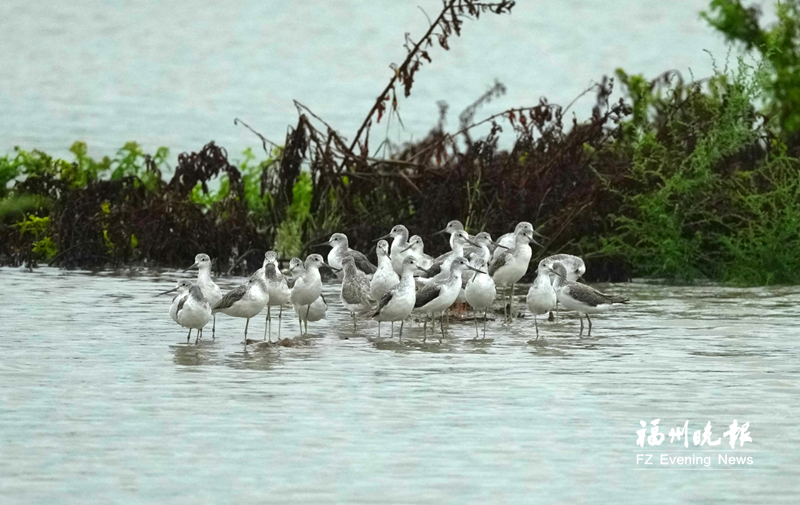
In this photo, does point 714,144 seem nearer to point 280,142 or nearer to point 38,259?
point 38,259

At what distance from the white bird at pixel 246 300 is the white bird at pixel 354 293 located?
1601mm

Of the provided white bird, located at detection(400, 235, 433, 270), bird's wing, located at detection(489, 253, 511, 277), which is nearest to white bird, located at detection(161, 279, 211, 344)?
bird's wing, located at detection(489, 253, 511, 277)

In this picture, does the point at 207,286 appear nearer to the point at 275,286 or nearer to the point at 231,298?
the point at 275,286

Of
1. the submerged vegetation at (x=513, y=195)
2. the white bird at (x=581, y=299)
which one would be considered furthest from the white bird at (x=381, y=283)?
the submerged vegetation at (x=513, y=195)

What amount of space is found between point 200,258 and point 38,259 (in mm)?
8434

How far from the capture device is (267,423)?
9.84 m

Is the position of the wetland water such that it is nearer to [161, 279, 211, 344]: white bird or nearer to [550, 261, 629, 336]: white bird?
[161, 279, 211, 344]: white bird

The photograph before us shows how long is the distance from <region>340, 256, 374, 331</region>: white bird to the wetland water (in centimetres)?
25

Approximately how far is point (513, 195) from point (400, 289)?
717cm

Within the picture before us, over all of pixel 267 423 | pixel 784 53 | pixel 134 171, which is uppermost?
pixel 784 53

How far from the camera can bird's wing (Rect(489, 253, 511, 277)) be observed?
1691 centimetres

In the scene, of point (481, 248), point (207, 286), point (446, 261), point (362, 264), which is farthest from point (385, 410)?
point (362, 264)

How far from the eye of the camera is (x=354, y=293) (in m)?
15.6

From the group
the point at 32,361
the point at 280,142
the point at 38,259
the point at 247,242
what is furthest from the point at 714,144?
the point at 280,142
